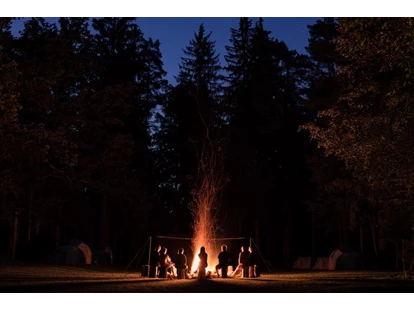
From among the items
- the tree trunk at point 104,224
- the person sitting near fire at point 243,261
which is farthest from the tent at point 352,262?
the tree trunk at point 104,224

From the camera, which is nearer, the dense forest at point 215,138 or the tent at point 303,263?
the dense forest at point 215,138

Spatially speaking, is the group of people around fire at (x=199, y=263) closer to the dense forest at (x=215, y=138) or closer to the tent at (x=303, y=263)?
the dense forest at (x=215, y=138)

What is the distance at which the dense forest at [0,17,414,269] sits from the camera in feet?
49.4

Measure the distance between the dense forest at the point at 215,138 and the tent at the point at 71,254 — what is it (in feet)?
3.25

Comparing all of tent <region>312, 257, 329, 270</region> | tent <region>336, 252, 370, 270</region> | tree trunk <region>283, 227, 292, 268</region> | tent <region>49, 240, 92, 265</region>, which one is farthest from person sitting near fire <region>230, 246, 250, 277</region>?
tree trunk <region>283, 227, 292, 268</region>

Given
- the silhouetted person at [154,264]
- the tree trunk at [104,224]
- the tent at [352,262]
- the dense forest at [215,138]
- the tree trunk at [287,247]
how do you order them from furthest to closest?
the tree trunk at [287,247] → the tree trunk at [104,224] → the tent at [352,262] → the silhouetted person at [154,264] → the dense forest at [215,138]

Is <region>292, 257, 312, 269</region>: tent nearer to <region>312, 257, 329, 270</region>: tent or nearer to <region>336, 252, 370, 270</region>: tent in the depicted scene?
<region>312, 257, 329, 270</region>: tent

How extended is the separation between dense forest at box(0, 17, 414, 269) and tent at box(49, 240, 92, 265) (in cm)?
99

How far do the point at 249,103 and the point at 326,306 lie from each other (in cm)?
3676

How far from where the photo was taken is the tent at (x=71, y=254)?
2927cm

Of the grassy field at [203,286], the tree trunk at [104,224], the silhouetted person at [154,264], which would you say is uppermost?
the tree trunk at [104,224]

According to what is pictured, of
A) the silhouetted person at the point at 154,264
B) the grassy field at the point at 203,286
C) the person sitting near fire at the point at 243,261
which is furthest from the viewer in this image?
the person sitting near fire at the point at 243,261

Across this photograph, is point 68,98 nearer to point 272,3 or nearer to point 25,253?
point 25,253

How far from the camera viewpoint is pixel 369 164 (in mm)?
15406
